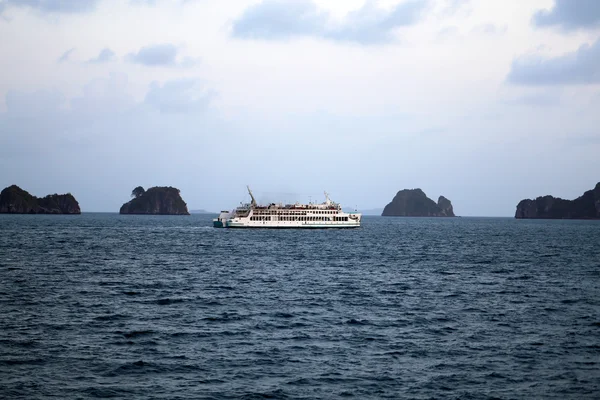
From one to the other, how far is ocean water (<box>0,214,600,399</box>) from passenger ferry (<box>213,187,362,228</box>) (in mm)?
98130

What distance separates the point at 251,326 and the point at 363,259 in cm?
4946

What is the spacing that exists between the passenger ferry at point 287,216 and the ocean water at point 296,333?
9813 cm

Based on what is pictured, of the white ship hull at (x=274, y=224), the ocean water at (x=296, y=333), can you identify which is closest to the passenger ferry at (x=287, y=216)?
the white ship hull at (x=274, y=224)

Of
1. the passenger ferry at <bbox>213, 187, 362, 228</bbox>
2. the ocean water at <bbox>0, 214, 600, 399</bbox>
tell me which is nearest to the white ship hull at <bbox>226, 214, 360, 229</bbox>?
the passenger ferry at <bbox>213, 187, 362, 228</bbox>

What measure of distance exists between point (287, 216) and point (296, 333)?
13564 centimetres

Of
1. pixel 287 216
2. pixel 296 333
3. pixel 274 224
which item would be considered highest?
pixel 287 216

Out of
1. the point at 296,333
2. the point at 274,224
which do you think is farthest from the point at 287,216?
the point at 296,333

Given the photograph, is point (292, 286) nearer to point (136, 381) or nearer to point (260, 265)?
point (260, 265)

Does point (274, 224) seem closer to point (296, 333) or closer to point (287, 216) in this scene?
point (287, 216)

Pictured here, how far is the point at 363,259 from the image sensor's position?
8512cm

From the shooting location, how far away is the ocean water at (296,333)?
83.8ft

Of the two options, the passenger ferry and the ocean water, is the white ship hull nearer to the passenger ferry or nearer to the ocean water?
the passenger ferry

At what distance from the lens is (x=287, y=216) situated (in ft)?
560

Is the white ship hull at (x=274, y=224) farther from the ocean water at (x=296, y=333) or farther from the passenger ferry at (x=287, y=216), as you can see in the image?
the ocean water at (x=296, y=333)
